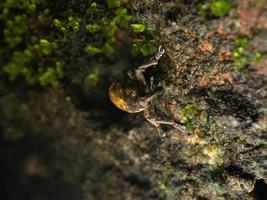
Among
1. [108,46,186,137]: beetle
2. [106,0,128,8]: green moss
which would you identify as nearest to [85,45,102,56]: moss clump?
[108,46,186,137]: beetle

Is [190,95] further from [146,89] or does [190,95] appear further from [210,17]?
[210,17]

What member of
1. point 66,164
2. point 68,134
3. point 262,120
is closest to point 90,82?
point 68,134

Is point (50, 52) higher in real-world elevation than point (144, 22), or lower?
lower

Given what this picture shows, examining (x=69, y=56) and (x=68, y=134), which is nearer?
(x=69, y=56)

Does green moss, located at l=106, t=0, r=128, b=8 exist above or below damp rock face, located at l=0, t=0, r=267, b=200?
above

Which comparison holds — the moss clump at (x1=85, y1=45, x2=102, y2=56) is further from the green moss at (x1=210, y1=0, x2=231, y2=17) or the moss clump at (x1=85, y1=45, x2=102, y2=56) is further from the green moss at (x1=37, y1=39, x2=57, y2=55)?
the green moss at (x1=210, y1=0, x2=231, y2=17)

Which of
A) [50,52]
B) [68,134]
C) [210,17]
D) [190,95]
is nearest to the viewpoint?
[210,17]

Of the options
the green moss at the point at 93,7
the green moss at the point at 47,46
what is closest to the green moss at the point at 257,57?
the green moss at the point at 93,7

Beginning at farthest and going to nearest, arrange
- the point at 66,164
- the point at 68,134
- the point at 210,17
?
the point at 66,164 → the point at 68,134 → the point at 210,17
